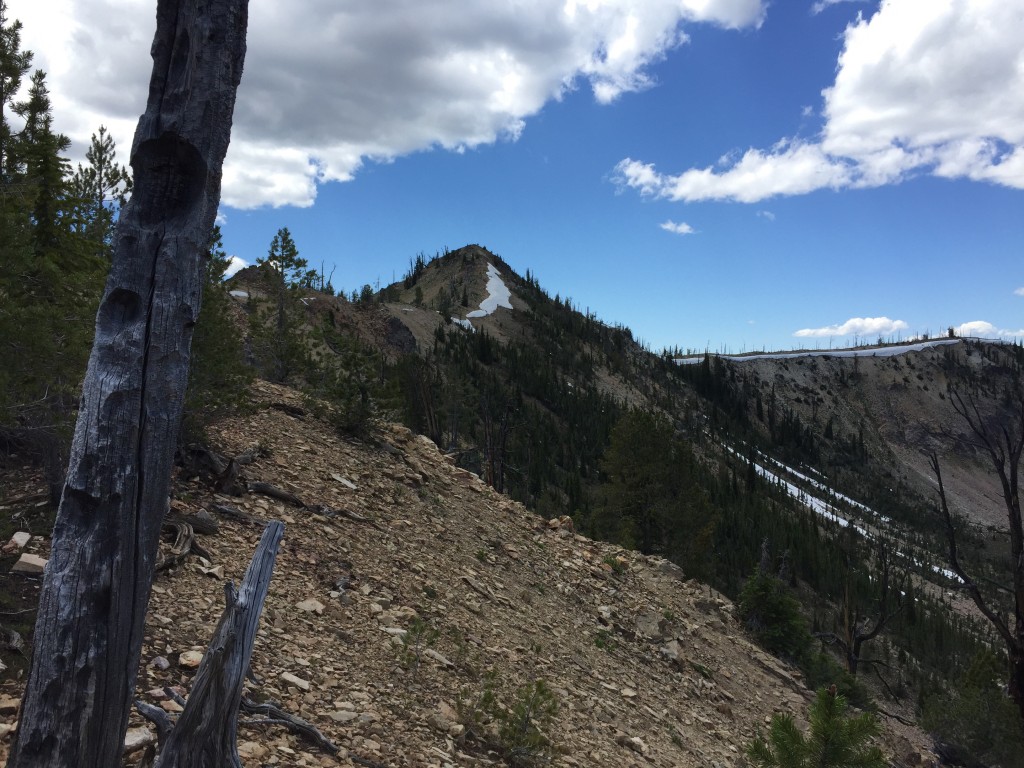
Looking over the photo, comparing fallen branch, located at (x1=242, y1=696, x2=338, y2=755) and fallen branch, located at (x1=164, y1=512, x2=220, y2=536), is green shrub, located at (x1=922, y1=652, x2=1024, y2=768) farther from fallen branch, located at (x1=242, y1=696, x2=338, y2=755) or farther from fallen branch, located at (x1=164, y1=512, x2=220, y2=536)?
fallen branch, located at (x1=164, y1=512, x2=220, y2=536)

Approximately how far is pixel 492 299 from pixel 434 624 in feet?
359

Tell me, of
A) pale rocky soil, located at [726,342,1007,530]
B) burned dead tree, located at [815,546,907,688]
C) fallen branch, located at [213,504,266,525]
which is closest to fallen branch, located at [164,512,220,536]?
fallen branch, located at [213,504,266,525]

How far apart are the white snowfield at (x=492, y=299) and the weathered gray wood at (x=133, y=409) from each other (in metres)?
88.8

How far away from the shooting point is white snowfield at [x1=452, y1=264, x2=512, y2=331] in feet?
318

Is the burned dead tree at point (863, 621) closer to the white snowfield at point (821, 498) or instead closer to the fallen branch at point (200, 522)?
the white snowfield at point (821, 498)

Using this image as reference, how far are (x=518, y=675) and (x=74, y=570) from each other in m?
5.78

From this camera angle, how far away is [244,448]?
9.79 meters

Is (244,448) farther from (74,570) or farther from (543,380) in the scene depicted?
(543,380)

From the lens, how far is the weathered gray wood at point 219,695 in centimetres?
309

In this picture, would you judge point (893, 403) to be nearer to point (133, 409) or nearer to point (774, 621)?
point (774, 621)

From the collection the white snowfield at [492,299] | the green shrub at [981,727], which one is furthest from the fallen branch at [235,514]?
the white snowfield at [492,299]

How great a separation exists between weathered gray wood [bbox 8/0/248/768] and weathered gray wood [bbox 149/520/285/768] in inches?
21.5

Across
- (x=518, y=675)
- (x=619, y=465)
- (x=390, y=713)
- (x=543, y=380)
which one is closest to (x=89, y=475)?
(x=390, y=713)

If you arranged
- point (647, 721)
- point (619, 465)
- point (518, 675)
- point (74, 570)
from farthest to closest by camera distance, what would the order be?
point (619, 465)
point (647, 721)
point (518, 675)
point (74, 570)
